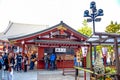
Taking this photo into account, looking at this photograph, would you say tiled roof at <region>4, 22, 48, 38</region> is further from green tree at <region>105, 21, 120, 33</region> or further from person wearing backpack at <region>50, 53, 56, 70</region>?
person wearing backpack at <region>50, 53, 56, 70</region>

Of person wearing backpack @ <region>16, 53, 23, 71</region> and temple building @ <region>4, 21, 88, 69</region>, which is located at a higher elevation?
temple building @ <region>4, 21, 88, 69</region>

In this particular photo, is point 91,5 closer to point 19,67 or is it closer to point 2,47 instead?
point 19,67

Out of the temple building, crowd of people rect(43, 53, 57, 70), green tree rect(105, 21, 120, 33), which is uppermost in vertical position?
green tree rect(105, 21, 120, 33)

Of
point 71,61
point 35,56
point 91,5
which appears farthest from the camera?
point 71,61

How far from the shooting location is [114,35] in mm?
7781

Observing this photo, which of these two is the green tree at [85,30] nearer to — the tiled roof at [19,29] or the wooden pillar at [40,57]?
the tiled roof at [19,29]

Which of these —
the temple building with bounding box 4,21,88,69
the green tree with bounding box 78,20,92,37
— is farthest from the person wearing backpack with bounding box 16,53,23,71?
the green tree with bounding box 78,20,92,37

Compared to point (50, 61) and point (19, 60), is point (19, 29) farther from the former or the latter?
point (19, 60)

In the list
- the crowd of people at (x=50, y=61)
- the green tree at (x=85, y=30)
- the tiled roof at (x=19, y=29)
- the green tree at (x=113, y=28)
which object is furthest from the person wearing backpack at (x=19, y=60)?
the green tree at (x=85, y=30)

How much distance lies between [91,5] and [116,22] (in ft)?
56.9

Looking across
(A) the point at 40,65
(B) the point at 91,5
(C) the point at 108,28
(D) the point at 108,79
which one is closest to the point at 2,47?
(A) the point at 40,65

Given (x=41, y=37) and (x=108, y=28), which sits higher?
(x=108, y=28)

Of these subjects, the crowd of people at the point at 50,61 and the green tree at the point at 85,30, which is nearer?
the crowd of people at the point at 50,61

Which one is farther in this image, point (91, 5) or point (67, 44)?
point (67, 44)
